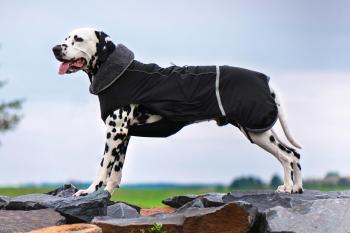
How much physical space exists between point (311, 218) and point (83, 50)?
3.44 meters

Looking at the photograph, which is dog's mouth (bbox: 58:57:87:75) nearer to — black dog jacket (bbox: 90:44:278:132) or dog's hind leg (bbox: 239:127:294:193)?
black dog jacket (bbox: 90:44:278:132)

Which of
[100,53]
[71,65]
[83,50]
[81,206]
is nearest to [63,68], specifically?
[71,65]

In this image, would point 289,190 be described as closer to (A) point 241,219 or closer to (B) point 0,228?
(A) point 241,219

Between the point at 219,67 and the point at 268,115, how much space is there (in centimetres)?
87

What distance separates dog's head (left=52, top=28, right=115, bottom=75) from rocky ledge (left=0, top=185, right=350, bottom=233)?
1612 millimetres

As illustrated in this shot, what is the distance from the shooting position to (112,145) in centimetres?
873

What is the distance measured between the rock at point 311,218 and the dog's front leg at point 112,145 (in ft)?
6.54

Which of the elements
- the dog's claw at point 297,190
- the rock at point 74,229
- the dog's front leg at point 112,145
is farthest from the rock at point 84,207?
the dog's claw at point 297,190

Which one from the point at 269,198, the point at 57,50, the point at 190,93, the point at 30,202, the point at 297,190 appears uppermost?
the point at 57,50

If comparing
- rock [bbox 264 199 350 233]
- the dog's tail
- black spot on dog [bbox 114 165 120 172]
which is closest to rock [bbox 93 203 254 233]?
rock [bbox 264 199 350 233]

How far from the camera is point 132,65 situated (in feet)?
29.2

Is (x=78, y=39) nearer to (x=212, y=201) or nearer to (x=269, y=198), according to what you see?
(x=212, y=201)

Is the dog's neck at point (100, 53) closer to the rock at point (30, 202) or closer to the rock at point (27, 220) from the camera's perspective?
the rock at point (30, 202)

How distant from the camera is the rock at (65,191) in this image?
9586mm
